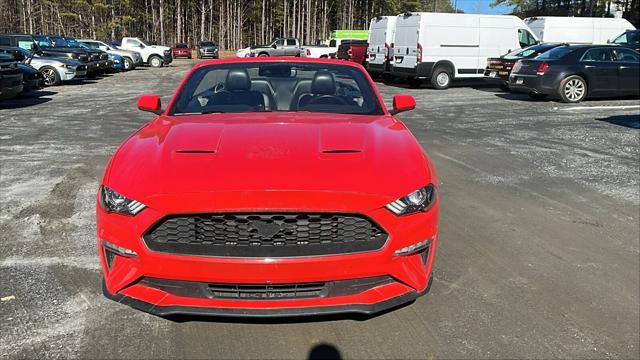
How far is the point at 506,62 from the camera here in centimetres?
1647

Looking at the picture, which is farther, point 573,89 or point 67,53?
point 67,53

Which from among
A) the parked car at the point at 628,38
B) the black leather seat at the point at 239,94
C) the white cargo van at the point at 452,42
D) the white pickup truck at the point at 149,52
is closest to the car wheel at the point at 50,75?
the white cargo van at the point at 452,42

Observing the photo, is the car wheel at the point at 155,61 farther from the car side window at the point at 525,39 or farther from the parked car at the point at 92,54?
the car side window at the point at 525,39

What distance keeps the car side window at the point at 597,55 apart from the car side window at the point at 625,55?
21 cm

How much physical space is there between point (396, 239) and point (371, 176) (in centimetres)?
35

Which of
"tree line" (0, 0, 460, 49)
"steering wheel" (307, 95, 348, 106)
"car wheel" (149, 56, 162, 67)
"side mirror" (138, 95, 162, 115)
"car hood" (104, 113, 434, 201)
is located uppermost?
"tree line" (0, 0, 460, 49)

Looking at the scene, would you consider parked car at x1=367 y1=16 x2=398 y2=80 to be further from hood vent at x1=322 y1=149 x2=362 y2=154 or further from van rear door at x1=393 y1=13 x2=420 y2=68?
hood vent at x1=322 y1=149 x2=362 y2=154

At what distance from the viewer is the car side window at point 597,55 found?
14166 millimetres

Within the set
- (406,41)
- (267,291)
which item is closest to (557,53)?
(406,41)

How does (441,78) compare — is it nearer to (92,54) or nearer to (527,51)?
(527,51)

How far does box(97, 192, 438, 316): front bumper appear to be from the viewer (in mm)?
2551

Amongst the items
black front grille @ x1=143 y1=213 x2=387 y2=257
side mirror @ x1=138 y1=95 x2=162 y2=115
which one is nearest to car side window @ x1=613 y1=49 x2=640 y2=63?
side mirror @ x1=138 y1=95 x2=162 y2=115

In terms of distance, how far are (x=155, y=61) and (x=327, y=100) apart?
3308 centimetres

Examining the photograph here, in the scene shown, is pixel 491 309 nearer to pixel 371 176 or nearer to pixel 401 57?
pixel 371 176
